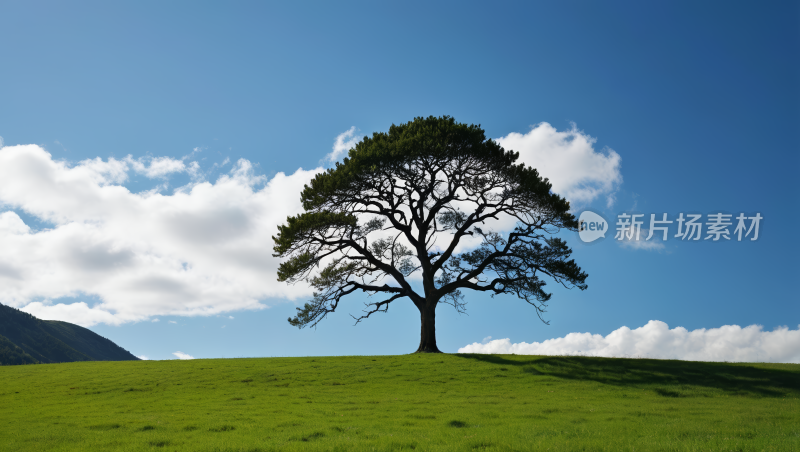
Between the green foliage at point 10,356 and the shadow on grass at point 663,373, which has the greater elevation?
the shadow on grass at point 663,373

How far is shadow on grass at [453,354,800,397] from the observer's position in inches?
905

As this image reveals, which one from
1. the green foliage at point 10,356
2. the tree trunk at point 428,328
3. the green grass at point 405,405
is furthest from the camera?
the green foliage at point 10,356

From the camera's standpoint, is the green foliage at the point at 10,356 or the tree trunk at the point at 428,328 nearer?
the tree trunk at the point at 428,328

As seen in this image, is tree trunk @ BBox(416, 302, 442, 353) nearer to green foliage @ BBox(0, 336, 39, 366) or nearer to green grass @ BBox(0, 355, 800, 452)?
green grass @ BBox(0, 355, 800, 452)

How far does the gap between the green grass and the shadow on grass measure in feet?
0.31

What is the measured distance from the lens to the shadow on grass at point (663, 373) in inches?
905

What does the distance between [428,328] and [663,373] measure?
14678 mm

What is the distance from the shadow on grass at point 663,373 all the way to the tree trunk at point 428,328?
12.3ft

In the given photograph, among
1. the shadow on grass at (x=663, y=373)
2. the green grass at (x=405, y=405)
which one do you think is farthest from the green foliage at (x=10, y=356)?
the shadow on grass at (x=663, y=373)

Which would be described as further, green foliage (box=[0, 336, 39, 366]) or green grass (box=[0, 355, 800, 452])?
green foliage (box=[0, 336, 39, 366])

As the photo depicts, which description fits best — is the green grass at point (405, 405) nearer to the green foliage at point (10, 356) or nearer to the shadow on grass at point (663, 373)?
the shadow on grass at point (663, 373)

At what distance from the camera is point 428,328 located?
33.8 meters

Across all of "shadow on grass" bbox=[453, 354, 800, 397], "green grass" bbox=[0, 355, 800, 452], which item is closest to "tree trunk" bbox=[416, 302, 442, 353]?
"green grass" bbox=[0, 355, 800, 452]

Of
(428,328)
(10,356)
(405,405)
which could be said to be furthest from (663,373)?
(10,356)
